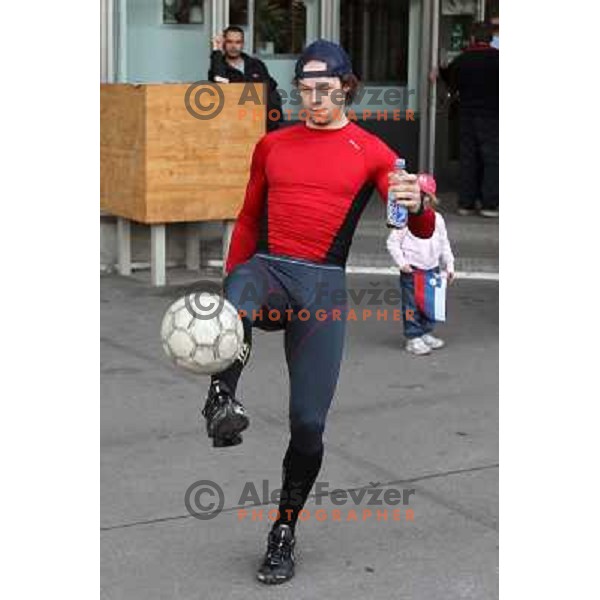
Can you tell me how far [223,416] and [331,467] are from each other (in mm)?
2054

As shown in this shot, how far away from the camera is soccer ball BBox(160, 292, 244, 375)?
4.95 m

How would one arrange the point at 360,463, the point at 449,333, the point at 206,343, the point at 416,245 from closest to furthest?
the point at 206,343 < the point at 360,463 < the point at 416,245 < the point at 449,333

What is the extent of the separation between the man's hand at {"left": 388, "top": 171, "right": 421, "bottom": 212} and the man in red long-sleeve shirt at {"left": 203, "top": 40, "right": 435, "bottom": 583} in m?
0.13

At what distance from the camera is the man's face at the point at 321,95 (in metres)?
5.39

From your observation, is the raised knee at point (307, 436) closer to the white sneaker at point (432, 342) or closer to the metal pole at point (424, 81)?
the white sneaker at point (432, 342)

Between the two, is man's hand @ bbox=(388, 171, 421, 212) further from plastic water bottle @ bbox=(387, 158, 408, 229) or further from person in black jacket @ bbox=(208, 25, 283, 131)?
person in black jacket @ bbox=(208, 25, 283, 131)

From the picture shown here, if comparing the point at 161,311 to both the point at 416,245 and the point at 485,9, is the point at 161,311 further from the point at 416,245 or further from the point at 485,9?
the point at 485,9

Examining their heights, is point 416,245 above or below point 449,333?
above

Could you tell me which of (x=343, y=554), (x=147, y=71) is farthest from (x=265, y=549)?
(x=147, y=71)

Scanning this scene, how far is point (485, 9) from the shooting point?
16.0 meters
